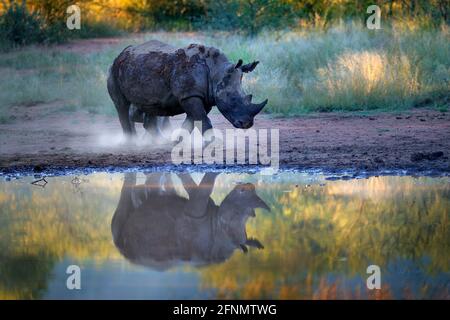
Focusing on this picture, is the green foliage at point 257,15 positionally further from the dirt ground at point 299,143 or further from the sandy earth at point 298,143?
the dirt ground at point 299,143

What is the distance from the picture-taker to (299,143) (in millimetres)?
11422

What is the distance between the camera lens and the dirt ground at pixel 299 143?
10.2 metres

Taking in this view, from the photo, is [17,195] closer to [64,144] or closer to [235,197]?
[235,197]

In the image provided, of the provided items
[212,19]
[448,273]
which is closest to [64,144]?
[448,273]

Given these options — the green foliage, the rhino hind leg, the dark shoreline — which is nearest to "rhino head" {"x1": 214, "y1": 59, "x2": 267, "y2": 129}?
the dark shoreline

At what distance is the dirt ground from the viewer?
10.2 metres

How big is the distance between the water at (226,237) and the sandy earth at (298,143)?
84cm

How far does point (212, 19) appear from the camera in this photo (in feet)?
70.8

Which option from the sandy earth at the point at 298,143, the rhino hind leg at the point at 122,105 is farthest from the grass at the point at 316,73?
the rhino hind leg at the point at 122,105

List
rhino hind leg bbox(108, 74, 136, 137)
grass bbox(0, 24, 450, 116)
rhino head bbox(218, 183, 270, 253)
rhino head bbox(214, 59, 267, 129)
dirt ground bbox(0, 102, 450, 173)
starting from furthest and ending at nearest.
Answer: grass bbox(0, 24, 450, 116) → rhino hind leg bbox(108, 74, 136, 137) → rhino head bbox(214, 59, 267, 129) → dirt ground bbox(0, 102, 450, 173) → rhino head bbox(218, 183, 270, 253)

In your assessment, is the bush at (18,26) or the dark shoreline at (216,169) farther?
the bush at (18,26)

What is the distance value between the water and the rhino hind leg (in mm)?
2388

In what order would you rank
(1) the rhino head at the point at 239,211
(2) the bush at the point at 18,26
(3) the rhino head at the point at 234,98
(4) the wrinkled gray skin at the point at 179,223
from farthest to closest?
(2) the bush at the point at 18,26, (3) the rhino head at the point at 234,98, (1) the rhino head at the point at 239,211, (4) the wrinkled gray skin at the point at 179,223

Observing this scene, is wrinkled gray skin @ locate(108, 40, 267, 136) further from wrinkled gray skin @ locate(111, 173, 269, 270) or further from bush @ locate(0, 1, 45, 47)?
bush @ locate(0, 1, 45, 47)
